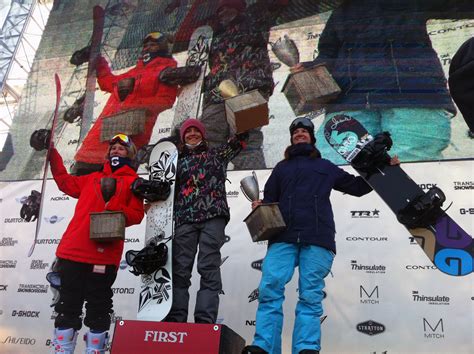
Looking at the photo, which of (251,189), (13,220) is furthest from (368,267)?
(13,220)

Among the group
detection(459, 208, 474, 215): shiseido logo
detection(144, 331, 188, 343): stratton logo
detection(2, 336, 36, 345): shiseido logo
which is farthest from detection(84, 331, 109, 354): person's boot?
detection(459, 208, 474, 215): shiseido logo

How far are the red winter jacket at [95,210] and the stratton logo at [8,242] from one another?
68.5 inches

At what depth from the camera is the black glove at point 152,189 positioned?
289 cm

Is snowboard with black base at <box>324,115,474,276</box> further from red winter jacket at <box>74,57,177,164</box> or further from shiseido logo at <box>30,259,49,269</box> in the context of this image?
shiseido logo at <box>30,259,49,269</box>

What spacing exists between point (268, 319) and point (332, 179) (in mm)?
864

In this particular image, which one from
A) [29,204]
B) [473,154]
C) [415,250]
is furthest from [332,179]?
[29,204]

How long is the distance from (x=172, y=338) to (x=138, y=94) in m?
3.09

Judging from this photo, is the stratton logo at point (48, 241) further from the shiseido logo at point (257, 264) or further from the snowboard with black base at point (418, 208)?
the snowboard with black base at point (418, 208)

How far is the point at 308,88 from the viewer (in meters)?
4.17

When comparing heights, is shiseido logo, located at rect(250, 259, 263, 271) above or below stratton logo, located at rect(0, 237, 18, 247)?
below

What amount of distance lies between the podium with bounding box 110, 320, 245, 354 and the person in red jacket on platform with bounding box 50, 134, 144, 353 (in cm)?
52

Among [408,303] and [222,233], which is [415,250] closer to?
[408,303]

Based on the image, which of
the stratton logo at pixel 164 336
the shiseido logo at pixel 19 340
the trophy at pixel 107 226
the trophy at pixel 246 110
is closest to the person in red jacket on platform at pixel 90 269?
the trophy at pixel 107 226

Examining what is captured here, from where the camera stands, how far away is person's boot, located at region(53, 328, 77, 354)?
276cm
